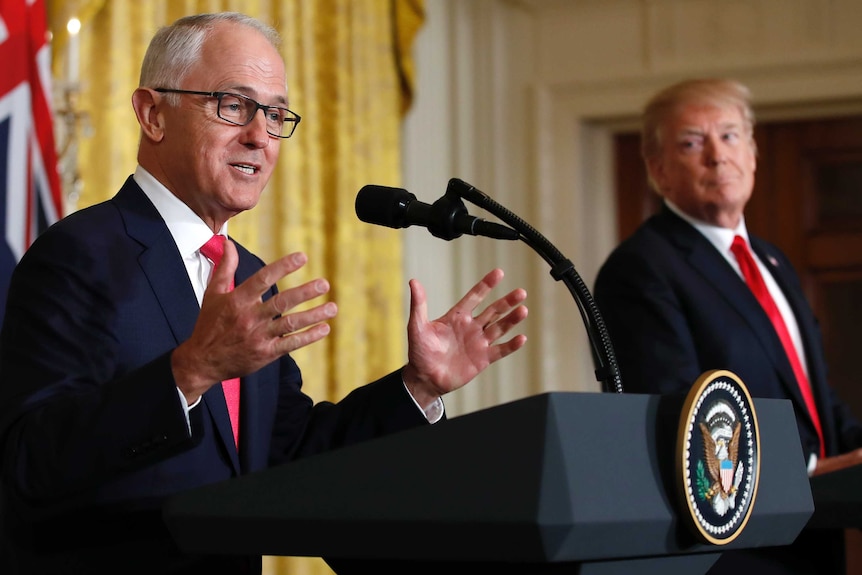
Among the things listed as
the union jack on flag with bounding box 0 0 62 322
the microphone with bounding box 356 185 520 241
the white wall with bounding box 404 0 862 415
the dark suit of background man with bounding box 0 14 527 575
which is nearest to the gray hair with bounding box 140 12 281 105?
the dark suit of background man with bounding box 0 14 527 575

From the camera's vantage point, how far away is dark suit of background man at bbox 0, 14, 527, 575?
1428mm

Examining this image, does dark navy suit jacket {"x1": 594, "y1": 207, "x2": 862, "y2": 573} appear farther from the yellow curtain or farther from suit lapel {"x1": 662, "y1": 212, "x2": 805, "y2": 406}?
the yellow curtain

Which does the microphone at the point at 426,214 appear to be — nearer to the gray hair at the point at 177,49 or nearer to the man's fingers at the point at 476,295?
the man's fingers at the point at 476,295

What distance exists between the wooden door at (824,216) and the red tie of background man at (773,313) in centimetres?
245

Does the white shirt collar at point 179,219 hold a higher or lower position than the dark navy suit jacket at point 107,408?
higher

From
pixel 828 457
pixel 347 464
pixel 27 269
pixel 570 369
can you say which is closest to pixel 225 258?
pixel 347 464

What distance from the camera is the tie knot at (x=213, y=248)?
186 centimetres

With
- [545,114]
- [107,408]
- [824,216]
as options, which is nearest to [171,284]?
[107,408]

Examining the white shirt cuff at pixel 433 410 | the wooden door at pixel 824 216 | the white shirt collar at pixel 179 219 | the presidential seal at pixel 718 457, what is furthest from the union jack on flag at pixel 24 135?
the wooden door at pixel 824 216

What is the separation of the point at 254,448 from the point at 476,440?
2.20 ft

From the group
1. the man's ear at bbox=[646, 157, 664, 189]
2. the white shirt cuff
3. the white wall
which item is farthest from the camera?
the white wall

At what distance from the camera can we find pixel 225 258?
139 centimetres

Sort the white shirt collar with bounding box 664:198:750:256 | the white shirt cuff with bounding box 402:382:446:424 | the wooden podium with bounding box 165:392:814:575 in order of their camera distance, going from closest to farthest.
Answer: the wooden podium with bounding box 165:392:814:575, the white shirt cuff with bounding box 402:382:446:424, the white shirt collar with bounding box 664:198:750:256

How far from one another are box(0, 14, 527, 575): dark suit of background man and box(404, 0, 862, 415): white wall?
348 centimetres
